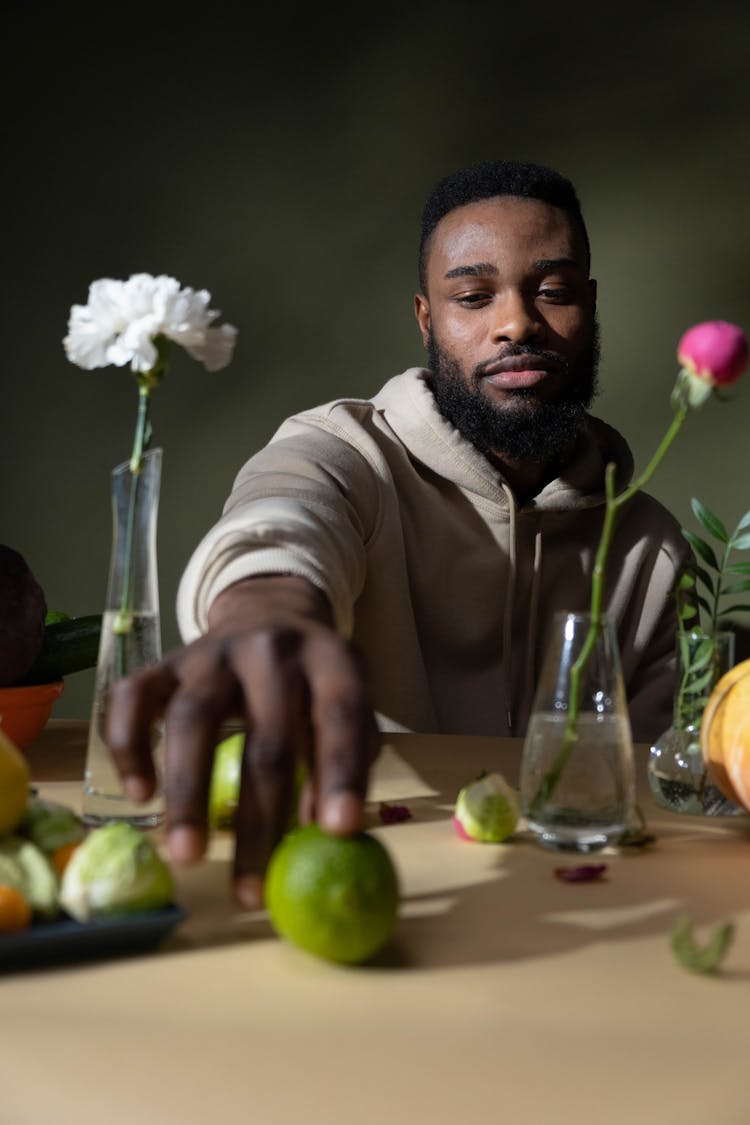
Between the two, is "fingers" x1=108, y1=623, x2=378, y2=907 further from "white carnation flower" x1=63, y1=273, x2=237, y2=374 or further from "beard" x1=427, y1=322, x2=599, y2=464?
"beard" x1=427, y1=322, x2=599, y2=464

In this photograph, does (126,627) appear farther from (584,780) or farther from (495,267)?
(495,267)

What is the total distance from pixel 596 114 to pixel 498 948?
253cm

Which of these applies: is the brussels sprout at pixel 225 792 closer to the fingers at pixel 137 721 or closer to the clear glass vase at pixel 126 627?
the clear glass vase at pixel 126 627

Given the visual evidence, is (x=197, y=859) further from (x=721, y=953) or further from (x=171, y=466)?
(x=171, y=466)

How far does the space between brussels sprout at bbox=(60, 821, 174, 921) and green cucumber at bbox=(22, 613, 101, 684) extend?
21.8 inches

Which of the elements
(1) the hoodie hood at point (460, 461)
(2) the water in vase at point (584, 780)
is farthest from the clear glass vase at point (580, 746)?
(1) the hoodie hood at point (460, 461)

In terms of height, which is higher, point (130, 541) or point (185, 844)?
point (130, 541)

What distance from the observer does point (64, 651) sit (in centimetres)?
125

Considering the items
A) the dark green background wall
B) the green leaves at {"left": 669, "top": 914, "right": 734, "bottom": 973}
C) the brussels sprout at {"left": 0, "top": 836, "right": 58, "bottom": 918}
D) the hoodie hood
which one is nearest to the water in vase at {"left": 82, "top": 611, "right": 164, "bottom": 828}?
the brussels sprout at {"left": 0, "top": 836, "right": 58, "bottom": 918}

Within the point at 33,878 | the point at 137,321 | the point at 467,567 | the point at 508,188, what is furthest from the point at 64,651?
the point at 508,188

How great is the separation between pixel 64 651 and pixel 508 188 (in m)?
1.03

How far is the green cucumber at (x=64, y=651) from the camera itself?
1.24 m

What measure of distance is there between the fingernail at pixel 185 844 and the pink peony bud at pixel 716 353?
0.41 m

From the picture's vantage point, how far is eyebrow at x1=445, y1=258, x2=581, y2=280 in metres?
1.80
